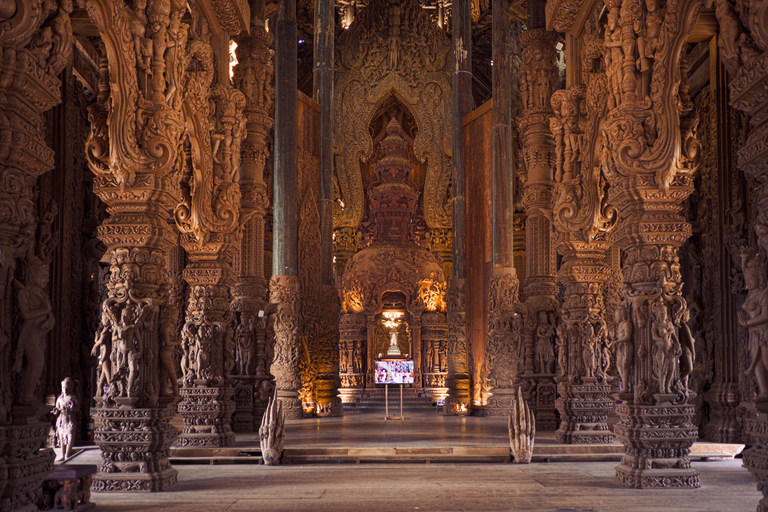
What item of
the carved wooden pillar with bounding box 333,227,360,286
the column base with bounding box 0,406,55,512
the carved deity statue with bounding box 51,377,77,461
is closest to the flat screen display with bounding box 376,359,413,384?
the carved wooden pillar with bounding box 333,227,360,286

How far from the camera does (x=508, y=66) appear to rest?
1947cm

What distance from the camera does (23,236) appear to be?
5.98 m

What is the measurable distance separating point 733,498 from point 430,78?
720 inches

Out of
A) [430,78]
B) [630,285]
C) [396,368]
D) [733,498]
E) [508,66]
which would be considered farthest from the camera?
[396,368]

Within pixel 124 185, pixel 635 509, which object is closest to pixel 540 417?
pixel 635 509

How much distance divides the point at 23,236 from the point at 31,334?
79cm

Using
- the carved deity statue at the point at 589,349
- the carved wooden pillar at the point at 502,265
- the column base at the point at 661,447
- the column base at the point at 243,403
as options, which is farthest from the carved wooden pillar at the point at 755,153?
the carved wooden pillar at the point at 502,265

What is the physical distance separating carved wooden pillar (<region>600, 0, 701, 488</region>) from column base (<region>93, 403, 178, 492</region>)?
18.5ft

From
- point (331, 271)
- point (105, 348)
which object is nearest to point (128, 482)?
point (105, 348)

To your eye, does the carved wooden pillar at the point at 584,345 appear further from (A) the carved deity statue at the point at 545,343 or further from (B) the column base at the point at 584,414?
(A) the carved deity statue at the point at 545,343

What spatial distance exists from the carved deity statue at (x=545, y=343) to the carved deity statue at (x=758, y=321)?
894cm

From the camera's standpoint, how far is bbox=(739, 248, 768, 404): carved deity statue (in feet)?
19.4

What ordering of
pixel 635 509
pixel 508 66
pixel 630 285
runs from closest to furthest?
1. pixel 635 509
2. pixel 630 285
3. pixel 508 66

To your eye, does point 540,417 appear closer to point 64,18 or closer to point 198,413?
point 198,413
